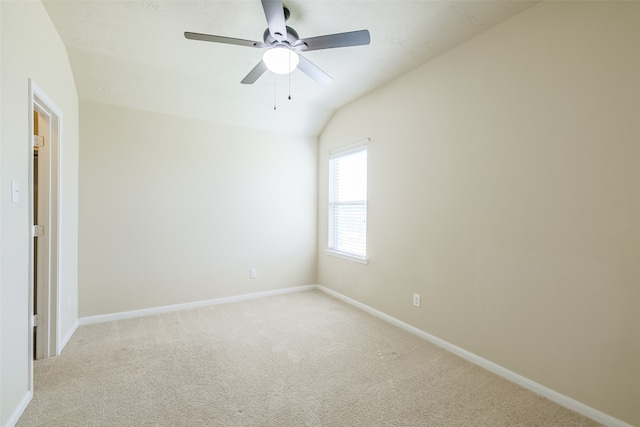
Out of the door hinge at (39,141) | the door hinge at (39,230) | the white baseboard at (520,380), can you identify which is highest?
the door hinge at (39,141)

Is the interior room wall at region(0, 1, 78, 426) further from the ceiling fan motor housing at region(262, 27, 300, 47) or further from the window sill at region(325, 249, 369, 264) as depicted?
the window sill at region(325, 249, 369, 264)

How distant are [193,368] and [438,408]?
1.82 m

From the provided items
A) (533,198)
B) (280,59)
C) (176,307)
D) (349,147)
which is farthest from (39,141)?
(533,198)

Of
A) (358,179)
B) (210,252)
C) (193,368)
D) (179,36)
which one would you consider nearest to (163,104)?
(179,36)

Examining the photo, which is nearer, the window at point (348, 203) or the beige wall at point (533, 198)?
the beige wall at point (533, 198)

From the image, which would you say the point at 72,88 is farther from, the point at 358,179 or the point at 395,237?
the point at 395,237

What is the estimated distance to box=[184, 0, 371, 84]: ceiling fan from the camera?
1900mm

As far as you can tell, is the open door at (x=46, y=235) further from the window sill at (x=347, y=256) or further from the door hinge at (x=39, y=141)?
the window sill at (x=347, y=256)

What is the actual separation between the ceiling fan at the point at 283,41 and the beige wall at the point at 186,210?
1.88 metres

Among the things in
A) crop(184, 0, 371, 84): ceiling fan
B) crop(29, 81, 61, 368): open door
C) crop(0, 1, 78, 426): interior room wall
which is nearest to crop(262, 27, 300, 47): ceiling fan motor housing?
crop(184, 0, 371, 84): ceiling fan

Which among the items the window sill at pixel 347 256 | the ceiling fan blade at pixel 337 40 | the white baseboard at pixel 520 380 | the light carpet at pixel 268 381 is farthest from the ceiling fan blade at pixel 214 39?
the white baseboard at pixel 520 380

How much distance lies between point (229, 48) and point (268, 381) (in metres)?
2.81

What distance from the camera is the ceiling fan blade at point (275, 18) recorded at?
1801mm

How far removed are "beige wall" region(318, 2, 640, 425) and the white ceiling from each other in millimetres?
340
